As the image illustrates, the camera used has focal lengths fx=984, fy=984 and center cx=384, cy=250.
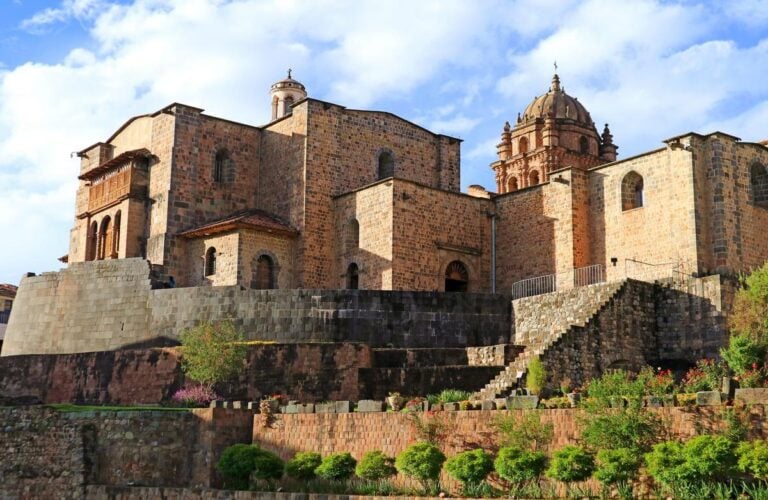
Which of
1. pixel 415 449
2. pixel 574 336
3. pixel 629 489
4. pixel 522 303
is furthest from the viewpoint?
pixel 522 303

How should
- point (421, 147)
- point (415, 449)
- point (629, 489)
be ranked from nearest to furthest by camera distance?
1. point (629, 489)
2. point (415, 449)
3. point (421, 147)

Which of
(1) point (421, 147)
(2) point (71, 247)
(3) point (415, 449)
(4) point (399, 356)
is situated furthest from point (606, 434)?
(2) point (71, 247)

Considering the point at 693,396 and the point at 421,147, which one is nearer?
the point at 693,396

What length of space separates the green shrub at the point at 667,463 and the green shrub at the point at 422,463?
4.48 metres

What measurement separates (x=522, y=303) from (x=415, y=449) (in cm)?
1317

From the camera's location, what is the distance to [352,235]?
39.8 m

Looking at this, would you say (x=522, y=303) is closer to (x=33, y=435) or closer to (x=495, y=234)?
(x=495, y=234)

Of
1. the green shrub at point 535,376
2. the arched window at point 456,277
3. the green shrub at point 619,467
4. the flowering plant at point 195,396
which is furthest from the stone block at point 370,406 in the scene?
the arched window at point 456,277

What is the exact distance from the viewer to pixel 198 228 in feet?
130

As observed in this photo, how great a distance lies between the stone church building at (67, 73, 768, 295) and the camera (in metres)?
32.5

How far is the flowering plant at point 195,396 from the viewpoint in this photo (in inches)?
1086

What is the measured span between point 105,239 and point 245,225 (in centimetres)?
880

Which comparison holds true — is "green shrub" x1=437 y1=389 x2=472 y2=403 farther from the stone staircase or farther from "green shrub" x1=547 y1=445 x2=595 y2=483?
"green shrub" x1=547 y1=445 x2=595 y2=483

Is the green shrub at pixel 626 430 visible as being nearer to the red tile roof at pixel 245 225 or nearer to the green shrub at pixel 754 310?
the green shrub at pixel 754 310
